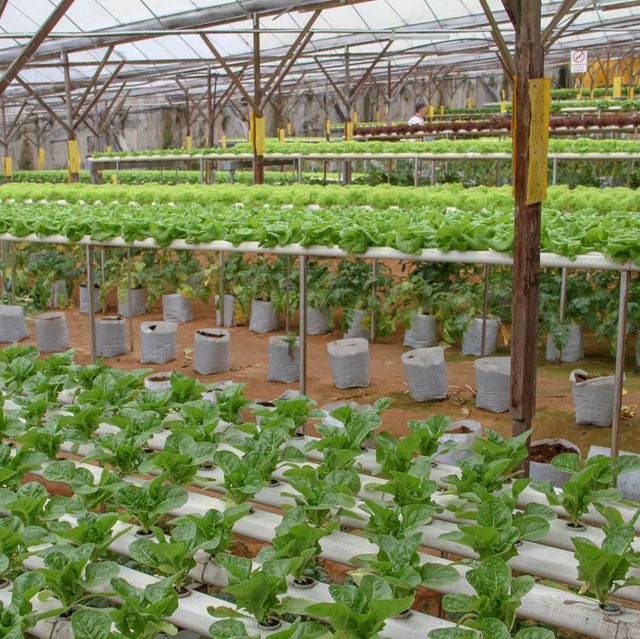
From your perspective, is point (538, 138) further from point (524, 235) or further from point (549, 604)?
point (549, 604)

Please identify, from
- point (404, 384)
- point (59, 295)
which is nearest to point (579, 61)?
point (59, 295)

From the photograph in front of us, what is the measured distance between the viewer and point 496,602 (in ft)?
7.59

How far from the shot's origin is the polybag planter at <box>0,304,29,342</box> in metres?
8.33

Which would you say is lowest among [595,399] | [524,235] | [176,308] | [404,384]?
[404,384]

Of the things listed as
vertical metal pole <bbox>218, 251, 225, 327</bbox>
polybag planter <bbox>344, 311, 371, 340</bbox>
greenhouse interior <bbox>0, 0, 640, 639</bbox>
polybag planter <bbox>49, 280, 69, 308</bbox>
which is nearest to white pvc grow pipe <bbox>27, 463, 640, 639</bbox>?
greenhouse interior <bbox>0, 0, 640, 639</bbox>

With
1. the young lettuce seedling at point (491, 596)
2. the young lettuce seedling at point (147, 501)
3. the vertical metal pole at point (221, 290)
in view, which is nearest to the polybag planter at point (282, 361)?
the vertical metal pole at point (221, 290)

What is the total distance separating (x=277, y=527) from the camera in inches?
107

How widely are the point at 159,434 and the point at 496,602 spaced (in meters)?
1.89

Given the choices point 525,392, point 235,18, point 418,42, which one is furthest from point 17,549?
point 418,42

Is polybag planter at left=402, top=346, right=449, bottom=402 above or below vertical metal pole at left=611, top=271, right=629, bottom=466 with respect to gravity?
below

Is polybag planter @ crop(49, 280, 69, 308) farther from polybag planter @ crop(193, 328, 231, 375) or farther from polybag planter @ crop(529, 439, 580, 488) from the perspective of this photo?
polybag planter @ crop(529, 439, 580, 488)

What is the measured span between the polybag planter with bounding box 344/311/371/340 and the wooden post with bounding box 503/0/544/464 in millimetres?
4225

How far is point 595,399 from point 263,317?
3.75 meters

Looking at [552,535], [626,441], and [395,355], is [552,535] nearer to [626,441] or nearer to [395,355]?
[626,441]
